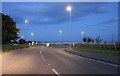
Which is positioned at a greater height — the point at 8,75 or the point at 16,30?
the point at 16,30

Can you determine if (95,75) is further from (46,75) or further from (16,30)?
(16,30)

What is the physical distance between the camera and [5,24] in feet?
253

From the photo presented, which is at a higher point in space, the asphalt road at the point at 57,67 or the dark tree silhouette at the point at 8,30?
the dark tree silhouette at the point at 8,30

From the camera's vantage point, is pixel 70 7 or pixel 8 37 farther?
pixel 8 37

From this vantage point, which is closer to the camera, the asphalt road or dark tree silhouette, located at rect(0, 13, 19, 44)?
the asphalt road

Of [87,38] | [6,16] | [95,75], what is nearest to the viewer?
[95,75]

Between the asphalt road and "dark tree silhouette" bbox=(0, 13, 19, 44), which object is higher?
"dark tree silhouette" bbox=(0, 13, 19, 44)

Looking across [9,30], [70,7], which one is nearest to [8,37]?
[9,30]

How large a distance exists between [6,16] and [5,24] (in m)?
5.93

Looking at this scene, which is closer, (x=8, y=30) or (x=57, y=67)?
(x=57, y=67)

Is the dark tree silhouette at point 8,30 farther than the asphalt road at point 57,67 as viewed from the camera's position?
Yes

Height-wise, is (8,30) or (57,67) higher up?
(8,30)

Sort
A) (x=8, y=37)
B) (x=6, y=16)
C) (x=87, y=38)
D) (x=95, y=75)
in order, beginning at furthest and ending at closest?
1. (x=87, y=38)
2. (x=6, y=16)
3. (x=8, y=37)
4. (x=95, y=75)

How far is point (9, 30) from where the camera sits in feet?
257
